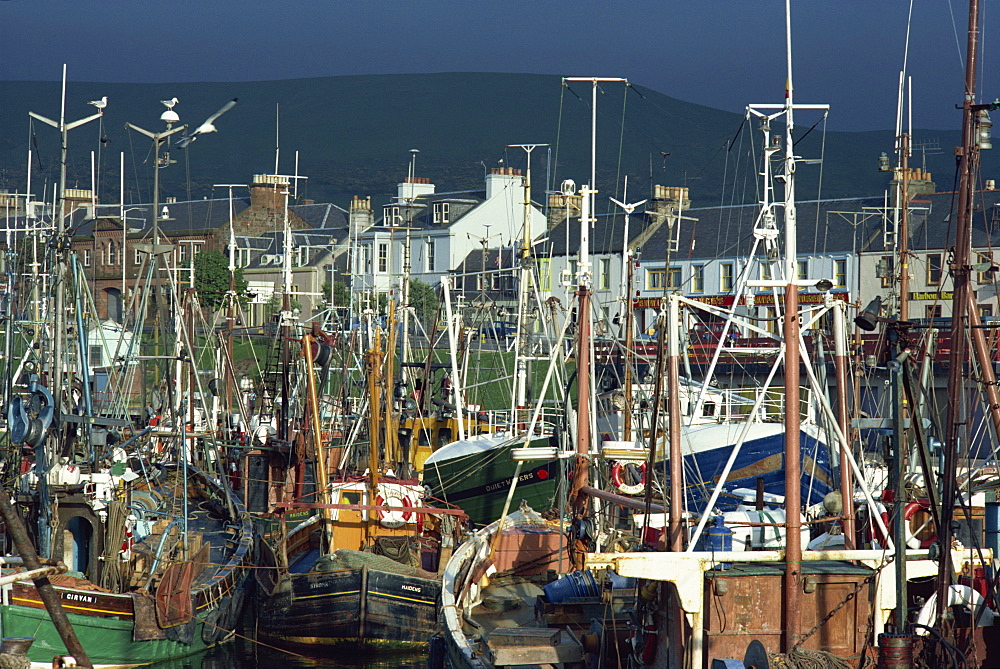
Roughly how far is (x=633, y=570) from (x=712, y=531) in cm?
201

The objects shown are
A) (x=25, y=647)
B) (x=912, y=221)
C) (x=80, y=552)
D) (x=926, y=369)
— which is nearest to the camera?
(x=25, y=647)

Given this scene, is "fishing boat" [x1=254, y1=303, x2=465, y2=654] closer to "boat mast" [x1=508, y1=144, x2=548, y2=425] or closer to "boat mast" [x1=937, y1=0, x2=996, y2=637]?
"boat mast" [x1=508, y1=144, x2=548, y2=425]

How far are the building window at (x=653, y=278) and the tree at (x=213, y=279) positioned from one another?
74.7 ft

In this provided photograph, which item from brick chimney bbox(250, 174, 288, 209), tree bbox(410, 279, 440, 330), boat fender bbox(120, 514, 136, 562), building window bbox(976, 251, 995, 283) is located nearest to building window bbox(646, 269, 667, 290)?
tree bbox(410, 279, 440, 330)

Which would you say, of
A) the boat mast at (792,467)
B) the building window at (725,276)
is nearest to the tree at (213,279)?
the building window at (725,276)

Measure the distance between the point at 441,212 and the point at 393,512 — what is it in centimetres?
5588

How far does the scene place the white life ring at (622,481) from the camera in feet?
72.8

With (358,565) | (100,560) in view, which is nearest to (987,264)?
(358,565)

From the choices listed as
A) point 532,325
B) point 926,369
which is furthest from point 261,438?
point 926,369

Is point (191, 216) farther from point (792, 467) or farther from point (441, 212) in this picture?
point (792, 467)

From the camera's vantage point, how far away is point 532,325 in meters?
37.2

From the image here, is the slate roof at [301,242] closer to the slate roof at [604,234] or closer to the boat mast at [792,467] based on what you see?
the slate roof at [604,234]

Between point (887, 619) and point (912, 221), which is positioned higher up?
point (912, 221)

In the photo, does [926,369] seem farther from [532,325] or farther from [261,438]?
[261,438]
